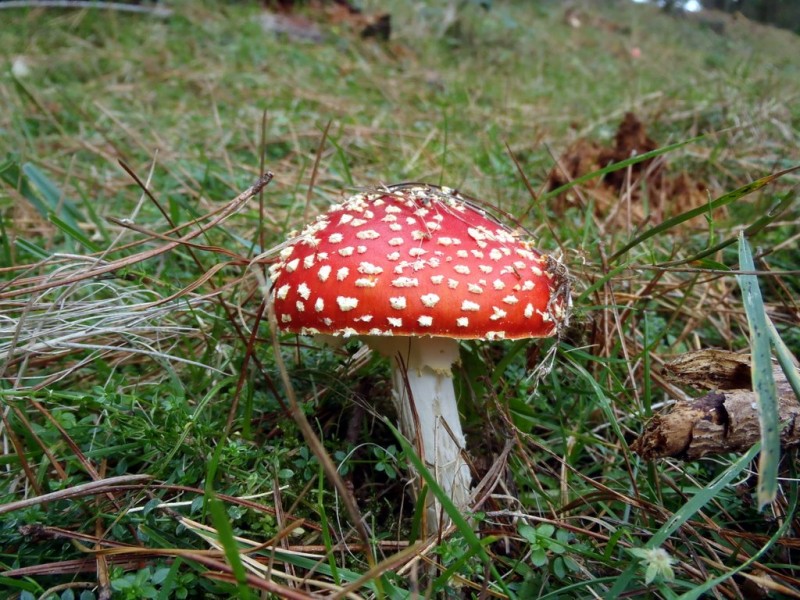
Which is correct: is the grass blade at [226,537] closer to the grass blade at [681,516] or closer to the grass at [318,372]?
the grass at [318,372]

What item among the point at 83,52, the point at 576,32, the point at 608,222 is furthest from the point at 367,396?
the point at 576,32

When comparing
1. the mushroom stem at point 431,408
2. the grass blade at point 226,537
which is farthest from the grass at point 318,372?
the mushroom stem at point 431,408

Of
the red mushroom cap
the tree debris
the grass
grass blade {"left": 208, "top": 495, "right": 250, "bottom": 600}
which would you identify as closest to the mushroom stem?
the grass

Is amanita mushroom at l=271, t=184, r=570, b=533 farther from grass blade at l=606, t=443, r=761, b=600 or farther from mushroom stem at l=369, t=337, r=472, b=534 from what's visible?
grass blade at l=606, t=443, r=761, b=600

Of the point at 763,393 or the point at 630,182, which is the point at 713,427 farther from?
the point at 630,182

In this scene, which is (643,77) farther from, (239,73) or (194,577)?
(194,577)
